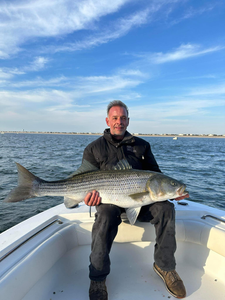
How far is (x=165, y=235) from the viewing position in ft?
9.84

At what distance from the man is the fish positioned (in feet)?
0.52

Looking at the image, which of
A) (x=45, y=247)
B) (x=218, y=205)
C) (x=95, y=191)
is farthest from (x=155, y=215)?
(x=218, y=205)

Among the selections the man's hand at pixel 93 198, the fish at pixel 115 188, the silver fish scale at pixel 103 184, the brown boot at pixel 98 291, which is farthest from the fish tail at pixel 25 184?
the brown boot at pixel 98 291

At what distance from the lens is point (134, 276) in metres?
3.36

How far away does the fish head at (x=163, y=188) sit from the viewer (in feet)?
10.0

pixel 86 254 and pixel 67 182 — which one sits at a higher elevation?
pixel 67 182

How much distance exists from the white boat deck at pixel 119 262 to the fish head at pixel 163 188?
898 mm

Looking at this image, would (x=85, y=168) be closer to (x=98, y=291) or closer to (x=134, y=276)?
(x=98, y=291)

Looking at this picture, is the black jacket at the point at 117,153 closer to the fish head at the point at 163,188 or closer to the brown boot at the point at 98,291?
the fish head at the point at 163,188

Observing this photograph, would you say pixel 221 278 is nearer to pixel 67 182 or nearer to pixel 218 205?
pixel 67 182

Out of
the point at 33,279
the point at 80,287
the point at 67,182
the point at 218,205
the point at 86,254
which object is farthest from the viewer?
the point at 218,205

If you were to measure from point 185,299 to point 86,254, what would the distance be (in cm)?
176

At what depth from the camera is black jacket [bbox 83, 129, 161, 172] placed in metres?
3.79

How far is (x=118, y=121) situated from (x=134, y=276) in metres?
2.76
